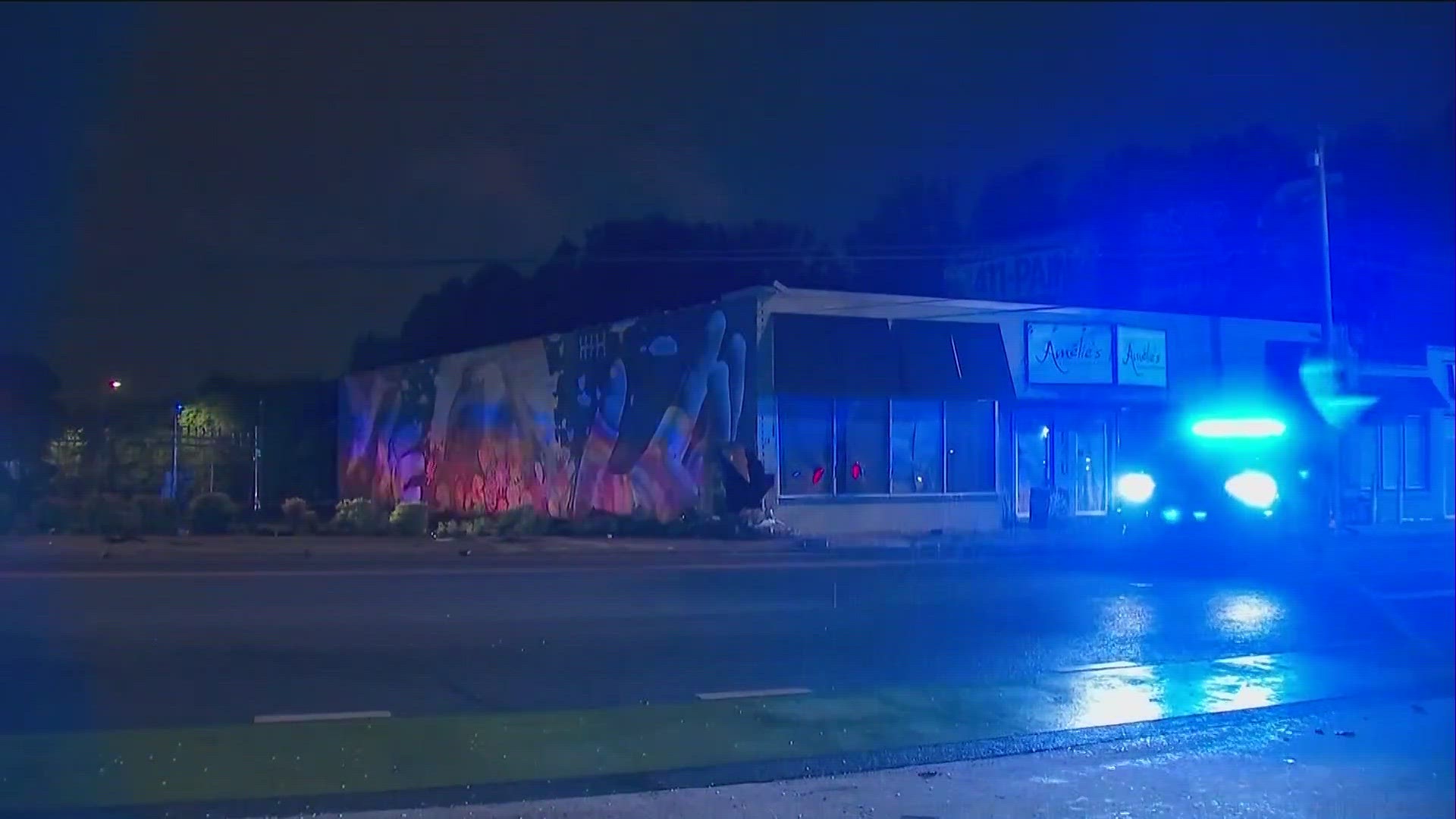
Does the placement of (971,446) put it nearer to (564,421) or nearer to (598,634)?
(564,421)

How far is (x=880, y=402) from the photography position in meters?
28.9

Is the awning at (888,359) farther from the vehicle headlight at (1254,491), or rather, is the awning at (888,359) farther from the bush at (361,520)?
the bush at (361,520)

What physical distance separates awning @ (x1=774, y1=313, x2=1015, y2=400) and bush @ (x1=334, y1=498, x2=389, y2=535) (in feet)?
28.8

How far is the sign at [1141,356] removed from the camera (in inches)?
1226

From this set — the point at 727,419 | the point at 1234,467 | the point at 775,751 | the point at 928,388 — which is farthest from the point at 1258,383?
the point at 775,751

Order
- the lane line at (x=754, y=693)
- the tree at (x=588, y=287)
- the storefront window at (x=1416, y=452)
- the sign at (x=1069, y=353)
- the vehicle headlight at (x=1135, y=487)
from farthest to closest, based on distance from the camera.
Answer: the tree at (x=588, y=287) → the storefront window at (x=1416, y=452) → the vehicle headlight at (x=1135, y=487) → the sign at (x=1069, y=353) → the lane line at (x=754, y=693)

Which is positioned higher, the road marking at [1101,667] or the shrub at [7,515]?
the shrub at [7,515]

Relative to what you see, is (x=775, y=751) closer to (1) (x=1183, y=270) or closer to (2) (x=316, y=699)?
(2) (x=316, y=699)

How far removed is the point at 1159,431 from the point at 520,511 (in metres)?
14.5

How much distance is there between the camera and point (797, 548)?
2550 centimetres

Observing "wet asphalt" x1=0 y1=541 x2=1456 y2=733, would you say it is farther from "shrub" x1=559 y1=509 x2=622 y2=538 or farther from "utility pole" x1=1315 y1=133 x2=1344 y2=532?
"shrub" x1=559 y1=509 x2=622 y2=538

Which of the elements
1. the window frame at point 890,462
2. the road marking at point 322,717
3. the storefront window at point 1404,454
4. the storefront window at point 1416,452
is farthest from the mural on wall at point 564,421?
the road marking at point 322,717

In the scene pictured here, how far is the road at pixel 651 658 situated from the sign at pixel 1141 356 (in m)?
12.8

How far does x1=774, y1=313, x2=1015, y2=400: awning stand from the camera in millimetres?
27594
